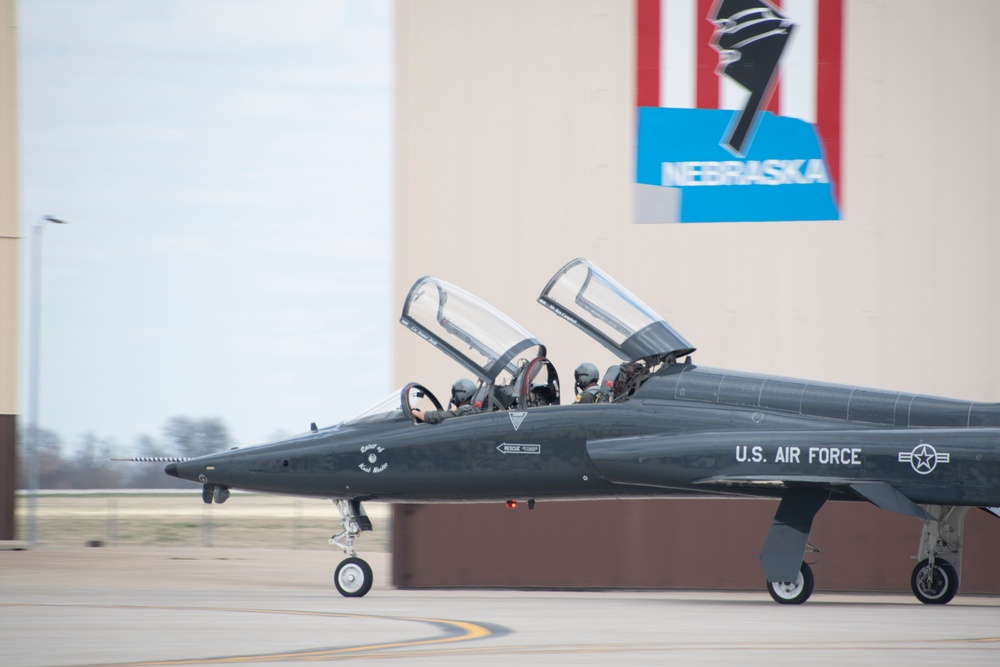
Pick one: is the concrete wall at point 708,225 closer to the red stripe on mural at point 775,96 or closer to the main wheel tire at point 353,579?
the red stripe on mural at point 775,96

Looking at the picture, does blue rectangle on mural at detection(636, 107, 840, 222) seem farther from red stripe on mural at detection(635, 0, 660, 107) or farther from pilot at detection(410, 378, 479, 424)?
pilot at detection(410, 378, 479, 424)

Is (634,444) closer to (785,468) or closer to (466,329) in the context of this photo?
(785,468)

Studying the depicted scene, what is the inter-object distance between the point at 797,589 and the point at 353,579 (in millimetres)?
5582

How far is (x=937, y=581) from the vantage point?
48.7ft

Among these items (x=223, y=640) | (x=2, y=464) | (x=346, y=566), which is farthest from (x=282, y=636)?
(x=2, y=464)

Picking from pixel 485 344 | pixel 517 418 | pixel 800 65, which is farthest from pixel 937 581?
pixel 800 65

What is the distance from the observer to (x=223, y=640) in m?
9.76

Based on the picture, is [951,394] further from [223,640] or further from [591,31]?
[223,640]

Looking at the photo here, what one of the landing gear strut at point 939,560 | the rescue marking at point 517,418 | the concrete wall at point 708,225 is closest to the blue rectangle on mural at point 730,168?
the concrete wall at point 708,225

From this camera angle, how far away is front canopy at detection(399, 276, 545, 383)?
16062 mm

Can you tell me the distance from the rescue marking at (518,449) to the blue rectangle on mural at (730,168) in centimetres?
546

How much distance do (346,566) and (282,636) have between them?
239 inches

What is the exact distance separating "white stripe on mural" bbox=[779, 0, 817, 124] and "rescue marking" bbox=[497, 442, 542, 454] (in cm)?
712

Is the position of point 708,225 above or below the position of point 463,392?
above
